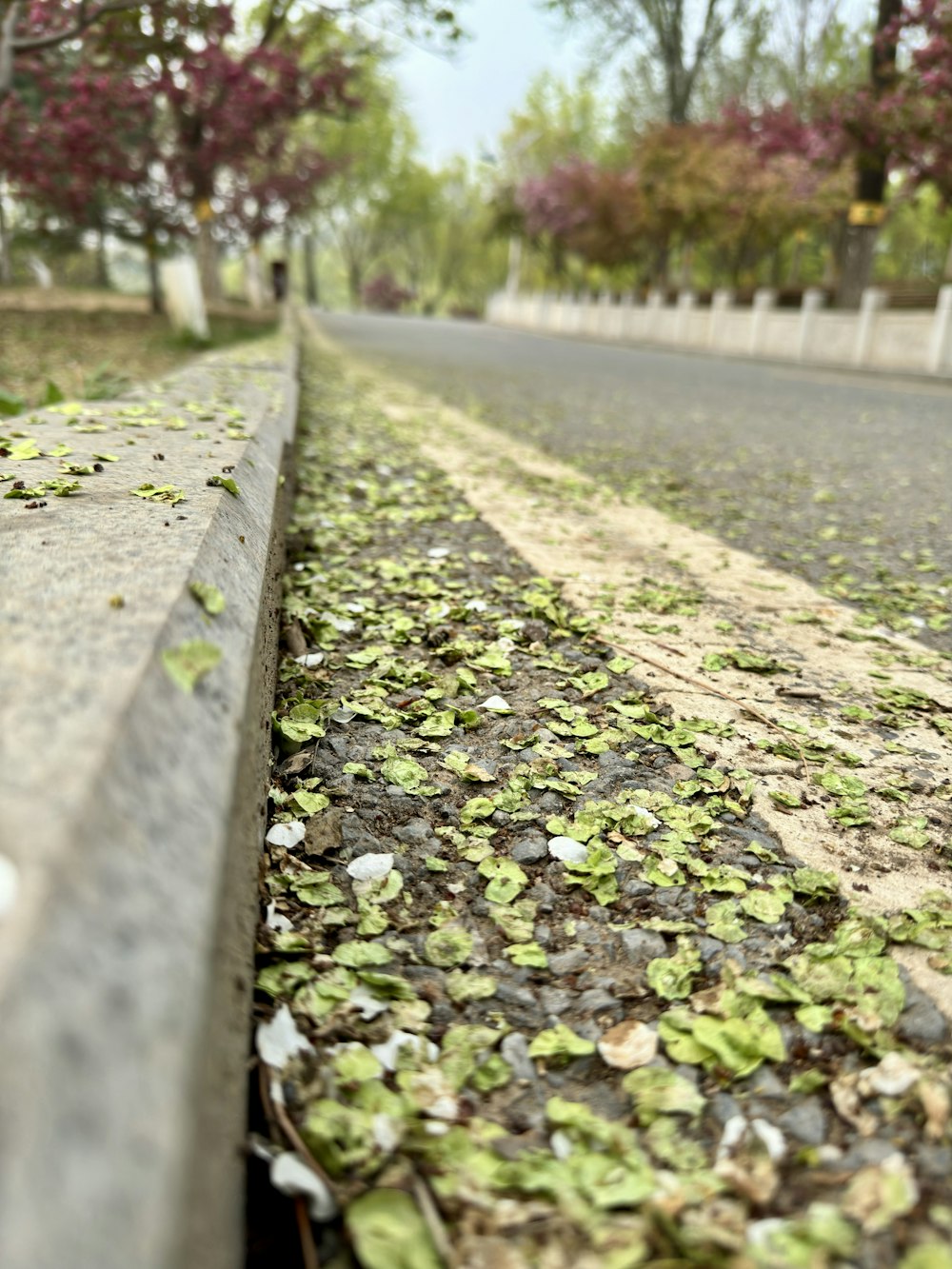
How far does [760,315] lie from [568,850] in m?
19.7

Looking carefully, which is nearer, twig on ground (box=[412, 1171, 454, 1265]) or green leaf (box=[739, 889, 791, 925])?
twig on ground (box=[412, 1171, 454, 1265])

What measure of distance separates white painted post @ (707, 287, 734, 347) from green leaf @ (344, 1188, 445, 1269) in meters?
22.3

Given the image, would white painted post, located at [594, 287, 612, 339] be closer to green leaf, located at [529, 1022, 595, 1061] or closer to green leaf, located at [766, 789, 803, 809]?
green leaf, located at [766, 789, 803, 809]

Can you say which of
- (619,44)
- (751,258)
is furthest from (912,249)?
(619,44)

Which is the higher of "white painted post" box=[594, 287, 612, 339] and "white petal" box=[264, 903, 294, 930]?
"white painted post" box=[594, 287, 612, 339]

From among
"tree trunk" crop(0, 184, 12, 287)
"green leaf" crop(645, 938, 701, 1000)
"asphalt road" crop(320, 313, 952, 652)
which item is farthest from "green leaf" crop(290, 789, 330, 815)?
"tree trunk" crop(0, 184, 12, 287)

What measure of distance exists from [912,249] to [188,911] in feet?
177

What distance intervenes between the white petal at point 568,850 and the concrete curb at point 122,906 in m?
0.57

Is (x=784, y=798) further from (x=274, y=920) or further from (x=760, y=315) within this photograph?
(x=760, y=315)

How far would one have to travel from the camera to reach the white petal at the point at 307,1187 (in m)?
1.07

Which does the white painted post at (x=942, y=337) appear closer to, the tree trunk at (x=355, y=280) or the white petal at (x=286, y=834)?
the white petal at (x=286, y=834)

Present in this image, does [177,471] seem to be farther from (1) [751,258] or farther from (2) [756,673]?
(1) [751,258]

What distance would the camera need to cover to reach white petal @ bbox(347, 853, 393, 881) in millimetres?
1728

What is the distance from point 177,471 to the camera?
248 cm
